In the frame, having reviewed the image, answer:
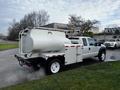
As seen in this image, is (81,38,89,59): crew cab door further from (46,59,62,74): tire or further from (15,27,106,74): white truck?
(46,59,62,74): tire

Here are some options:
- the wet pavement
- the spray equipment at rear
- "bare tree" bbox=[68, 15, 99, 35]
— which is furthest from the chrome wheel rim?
"bare tree" bbox=[68, 15, 99, 35]

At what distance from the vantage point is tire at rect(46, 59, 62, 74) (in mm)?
8000

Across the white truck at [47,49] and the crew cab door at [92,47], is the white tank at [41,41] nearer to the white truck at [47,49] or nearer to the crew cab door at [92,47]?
the white truck at [47,49]

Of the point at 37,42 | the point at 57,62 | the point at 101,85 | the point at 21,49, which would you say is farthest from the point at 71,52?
the point at 101,85

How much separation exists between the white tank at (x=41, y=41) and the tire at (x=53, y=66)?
26.6 inches

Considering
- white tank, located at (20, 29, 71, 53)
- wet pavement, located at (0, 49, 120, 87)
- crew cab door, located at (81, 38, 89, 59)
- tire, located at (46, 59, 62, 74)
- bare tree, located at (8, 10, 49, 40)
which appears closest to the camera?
wet pavement, located at (0, 49, 120, 87)

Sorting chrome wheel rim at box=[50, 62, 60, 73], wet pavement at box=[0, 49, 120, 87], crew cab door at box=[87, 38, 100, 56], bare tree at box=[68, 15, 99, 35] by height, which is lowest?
wet pavement at box=[0, 49, 120, 87]

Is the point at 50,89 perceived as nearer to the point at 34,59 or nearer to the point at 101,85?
the point at 101,85

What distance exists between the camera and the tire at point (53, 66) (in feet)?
26.2

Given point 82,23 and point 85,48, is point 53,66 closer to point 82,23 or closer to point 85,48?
point 85,48

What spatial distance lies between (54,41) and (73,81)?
2924 millimetres

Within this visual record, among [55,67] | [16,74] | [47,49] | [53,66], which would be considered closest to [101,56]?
[55,67]

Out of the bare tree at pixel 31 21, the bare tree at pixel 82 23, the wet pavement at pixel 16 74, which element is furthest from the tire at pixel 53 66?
the bare tree at pixel 31 21

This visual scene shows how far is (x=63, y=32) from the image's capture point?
902 cm
